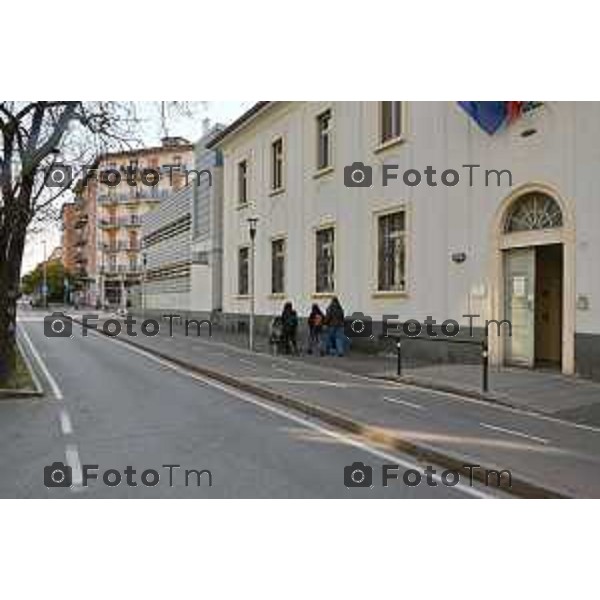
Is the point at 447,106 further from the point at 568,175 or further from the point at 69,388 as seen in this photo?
the point at 69,388

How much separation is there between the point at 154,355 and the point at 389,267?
754cm

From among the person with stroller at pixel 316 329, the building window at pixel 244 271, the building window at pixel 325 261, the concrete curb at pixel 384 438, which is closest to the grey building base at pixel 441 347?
the person with stroller at pixel 316 329

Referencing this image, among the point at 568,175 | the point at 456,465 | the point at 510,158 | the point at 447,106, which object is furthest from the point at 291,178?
the point at 456,465

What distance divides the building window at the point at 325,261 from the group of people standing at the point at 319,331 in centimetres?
225

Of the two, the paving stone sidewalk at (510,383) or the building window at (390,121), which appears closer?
the paving stone sidewalk at (510,383)

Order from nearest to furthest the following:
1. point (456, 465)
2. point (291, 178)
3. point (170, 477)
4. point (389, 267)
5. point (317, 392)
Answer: point (170, 477), point (456, 465), point (317, 392), point (389, 267), point (291, 178)

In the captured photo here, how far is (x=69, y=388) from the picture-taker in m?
16.4

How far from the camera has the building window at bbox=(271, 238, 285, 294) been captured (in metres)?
30.2

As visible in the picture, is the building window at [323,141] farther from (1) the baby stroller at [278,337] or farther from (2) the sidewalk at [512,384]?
(2) the sidewalk at [512,384]

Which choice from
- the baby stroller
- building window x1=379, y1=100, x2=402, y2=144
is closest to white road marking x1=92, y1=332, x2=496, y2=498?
the baby stroller

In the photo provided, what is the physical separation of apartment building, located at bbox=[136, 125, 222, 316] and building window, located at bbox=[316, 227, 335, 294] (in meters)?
12.6

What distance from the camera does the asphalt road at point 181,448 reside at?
766 centimetres

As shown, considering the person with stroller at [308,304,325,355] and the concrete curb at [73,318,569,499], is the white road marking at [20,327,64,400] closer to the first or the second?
the concrete curb at [73,318,569,499]

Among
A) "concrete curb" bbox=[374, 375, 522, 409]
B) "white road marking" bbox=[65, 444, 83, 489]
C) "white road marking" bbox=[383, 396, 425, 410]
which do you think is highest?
"concrete curb" bbox=[374, 375, 522, 409]
